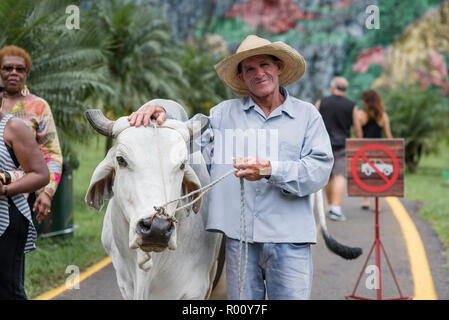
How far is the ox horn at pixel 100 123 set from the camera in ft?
11.1

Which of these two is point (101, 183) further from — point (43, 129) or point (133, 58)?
point (133, 58)

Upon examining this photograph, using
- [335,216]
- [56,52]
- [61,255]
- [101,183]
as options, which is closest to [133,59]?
[56,52]

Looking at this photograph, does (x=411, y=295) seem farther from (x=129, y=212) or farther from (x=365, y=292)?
(x=129, y=212)

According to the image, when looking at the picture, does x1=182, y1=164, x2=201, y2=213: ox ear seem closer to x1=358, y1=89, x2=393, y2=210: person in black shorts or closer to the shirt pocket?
the shirt pocket

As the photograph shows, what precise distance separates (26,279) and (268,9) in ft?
134

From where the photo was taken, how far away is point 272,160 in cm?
342

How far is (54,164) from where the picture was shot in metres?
5.05

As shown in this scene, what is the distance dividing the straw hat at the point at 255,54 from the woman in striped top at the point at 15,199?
1.35 meters

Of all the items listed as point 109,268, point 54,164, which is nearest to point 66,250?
point 109,268

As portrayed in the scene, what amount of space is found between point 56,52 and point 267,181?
6.46m

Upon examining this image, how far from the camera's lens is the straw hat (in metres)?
3.55

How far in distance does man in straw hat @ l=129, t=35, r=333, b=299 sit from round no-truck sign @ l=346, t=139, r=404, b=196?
272 centimetres
